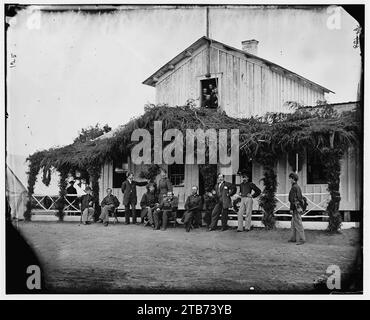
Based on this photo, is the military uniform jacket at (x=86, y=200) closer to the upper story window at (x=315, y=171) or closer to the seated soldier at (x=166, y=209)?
the seated soldier at (x=166, y=209)

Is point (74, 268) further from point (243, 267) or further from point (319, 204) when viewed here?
point (319, 204)

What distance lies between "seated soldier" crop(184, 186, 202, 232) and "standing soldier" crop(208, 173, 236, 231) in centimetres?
39

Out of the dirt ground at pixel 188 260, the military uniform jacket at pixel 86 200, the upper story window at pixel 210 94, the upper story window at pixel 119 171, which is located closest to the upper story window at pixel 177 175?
the dirt ground at pixel 188 260

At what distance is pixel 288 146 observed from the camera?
476 inches

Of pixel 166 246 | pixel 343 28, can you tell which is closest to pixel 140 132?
pixel 166 246

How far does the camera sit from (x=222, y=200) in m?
12.1

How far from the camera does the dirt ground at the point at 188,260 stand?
11062 mm

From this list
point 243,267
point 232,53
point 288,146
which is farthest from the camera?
point 232,53

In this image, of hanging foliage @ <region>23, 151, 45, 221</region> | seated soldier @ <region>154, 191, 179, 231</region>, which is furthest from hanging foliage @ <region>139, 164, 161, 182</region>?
hanging foliage @ <region>23, 151, 45, 221</region>

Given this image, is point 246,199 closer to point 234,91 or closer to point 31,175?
point 234,91

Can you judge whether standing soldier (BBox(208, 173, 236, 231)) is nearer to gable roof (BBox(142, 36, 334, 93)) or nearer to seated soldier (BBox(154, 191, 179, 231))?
seated soldier (BBox(154, 191, 179, 231))

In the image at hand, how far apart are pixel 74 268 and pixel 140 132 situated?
3623mm

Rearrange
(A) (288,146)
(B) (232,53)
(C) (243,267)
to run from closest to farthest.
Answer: (C) (243,267) < (A) (288,146) < (B) (232,53)

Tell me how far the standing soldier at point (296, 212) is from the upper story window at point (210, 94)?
3.08 m
